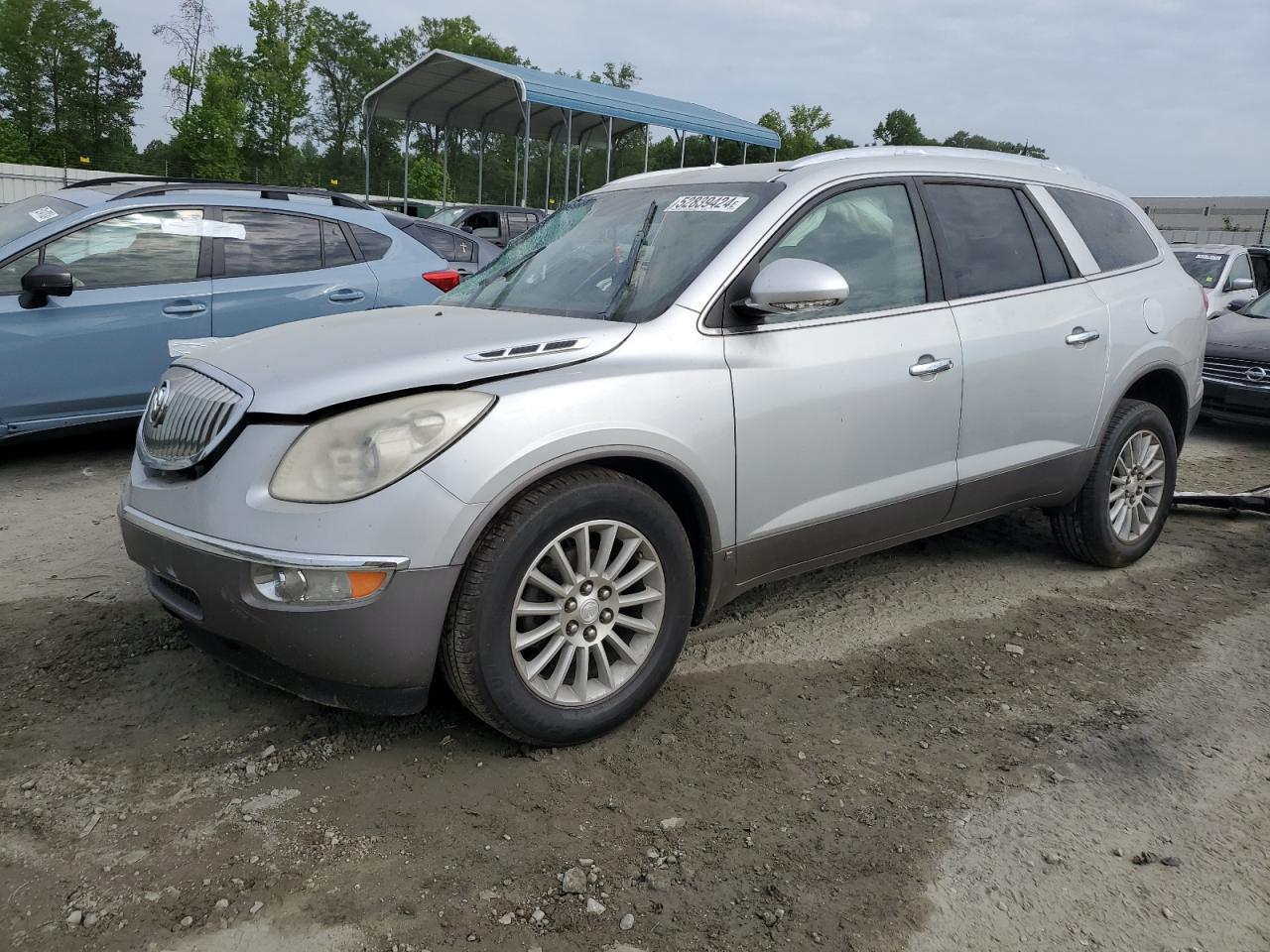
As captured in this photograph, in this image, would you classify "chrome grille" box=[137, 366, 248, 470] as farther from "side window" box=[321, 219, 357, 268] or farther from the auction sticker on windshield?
"side window" box=[321, 219, 357, 268]

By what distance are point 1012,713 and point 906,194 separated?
1.90 m

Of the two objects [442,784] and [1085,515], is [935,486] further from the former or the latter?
[442,784]

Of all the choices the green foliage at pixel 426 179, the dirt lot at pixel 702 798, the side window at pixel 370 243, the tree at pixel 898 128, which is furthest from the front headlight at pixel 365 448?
the tree at pixel 898 128

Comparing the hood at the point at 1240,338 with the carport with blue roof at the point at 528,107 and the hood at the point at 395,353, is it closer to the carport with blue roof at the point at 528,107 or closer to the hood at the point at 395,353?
the hood at the point at 395,353

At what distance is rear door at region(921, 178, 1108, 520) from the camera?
3.70m

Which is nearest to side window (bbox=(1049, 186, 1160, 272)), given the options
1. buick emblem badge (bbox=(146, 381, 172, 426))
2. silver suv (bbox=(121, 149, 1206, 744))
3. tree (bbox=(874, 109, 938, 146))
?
silver suv (bbox=(121, 149, 1206, 744))

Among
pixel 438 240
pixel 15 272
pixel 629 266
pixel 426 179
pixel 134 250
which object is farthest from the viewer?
pixel 426 179

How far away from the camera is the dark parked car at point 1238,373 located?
26.9 ft

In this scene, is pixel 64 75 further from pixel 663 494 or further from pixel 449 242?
pixel 663 494

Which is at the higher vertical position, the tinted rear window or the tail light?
the tinted rear window

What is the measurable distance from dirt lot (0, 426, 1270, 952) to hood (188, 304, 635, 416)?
1.05 metres

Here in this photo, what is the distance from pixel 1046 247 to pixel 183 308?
480 cm

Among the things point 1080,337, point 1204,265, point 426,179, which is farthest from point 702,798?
point 426,179

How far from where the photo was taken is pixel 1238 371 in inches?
332
